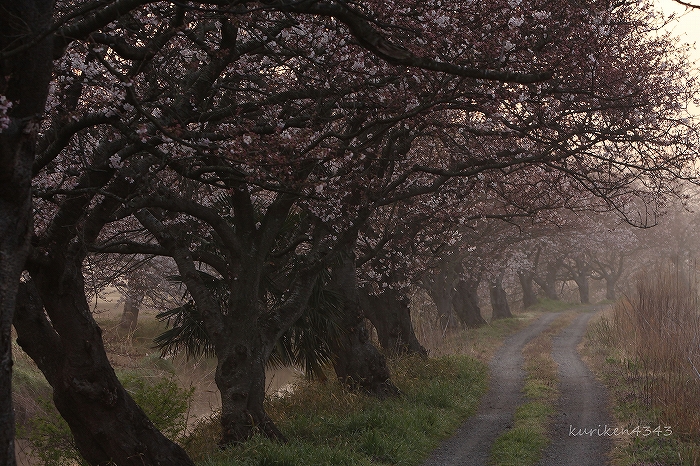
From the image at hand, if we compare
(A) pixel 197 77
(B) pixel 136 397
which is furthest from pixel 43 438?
(A) pixel 197 77

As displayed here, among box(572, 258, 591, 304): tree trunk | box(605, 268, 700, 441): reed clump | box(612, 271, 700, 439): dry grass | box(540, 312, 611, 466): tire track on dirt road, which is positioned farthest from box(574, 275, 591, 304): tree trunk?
box(612, 271, 700, 439): dry grass

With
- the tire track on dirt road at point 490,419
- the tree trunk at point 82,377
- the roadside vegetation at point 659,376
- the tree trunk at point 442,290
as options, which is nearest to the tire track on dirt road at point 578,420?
the roadside vegetation at point 659,376

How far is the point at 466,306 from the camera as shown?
32.8 m

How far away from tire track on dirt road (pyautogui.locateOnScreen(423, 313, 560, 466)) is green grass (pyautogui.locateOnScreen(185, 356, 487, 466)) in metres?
0.21

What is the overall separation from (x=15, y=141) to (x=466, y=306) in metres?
29.4

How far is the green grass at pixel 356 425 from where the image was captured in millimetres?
8820

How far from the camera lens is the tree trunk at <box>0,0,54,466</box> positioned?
4809mm

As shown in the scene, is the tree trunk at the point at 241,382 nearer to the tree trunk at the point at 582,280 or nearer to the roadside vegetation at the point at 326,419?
the roadside vegetation at the point at 326,419

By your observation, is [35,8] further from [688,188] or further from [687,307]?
[688,188]

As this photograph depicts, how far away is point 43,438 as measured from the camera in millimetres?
10055

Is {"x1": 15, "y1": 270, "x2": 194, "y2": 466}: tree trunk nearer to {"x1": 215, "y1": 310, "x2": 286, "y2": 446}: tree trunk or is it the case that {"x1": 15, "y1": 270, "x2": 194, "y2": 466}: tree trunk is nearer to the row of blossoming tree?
the row of blossoming tree

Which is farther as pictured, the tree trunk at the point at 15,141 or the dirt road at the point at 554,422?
the dirt road at the point at 554,422

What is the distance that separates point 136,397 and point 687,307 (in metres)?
11.3

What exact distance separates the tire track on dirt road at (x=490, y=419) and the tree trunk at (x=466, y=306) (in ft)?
31.5
